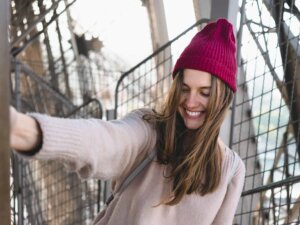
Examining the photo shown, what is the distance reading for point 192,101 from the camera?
1534mm

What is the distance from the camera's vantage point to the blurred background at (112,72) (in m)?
2.76

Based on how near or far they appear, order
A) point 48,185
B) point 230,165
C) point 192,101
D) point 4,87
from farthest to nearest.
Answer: point 48,185 → point 230,165 → point 192,101 → point 4,87

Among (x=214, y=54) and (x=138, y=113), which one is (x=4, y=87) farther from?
(x=214, y=54)

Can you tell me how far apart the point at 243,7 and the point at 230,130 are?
0.60 metres

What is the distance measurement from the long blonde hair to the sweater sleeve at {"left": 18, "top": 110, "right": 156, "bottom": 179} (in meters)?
0.05

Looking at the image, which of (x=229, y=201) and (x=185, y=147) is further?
(x=229, y=201)

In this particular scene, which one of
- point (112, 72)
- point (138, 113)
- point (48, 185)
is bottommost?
point (138, 113)

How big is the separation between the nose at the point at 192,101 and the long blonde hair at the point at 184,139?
0.11 feet

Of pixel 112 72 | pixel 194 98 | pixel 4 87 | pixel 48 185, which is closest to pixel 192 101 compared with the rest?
pixel 194 98

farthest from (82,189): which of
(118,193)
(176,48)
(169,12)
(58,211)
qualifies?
(118,193)

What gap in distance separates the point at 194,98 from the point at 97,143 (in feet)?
1.27

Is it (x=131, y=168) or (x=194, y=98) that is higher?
(x=194, y=98)

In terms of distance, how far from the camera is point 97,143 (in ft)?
4.16

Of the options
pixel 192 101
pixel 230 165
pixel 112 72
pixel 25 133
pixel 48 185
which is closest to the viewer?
pixel 25 133
